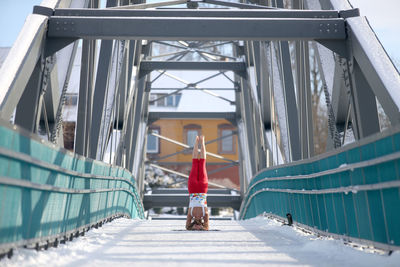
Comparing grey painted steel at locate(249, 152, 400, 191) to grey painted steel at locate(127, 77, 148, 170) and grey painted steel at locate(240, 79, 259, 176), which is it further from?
grey painted steel at locate(127, 77, 148, 170)

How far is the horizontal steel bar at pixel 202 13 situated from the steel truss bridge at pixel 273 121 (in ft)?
0.05

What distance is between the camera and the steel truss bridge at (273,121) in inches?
177

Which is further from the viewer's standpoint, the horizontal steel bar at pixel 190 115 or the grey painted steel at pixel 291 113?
the horizontal steel bar at pixel 190 115

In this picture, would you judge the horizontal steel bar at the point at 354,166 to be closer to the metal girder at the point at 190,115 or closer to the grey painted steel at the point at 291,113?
the grey painted steel at the point at 291,113

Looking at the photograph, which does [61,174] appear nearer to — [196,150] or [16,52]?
[16,52]

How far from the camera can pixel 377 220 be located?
4.59 metres

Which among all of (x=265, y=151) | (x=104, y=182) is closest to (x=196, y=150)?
(x=104, y=182)

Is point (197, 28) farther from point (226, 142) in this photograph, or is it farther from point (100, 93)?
point (226, 142)

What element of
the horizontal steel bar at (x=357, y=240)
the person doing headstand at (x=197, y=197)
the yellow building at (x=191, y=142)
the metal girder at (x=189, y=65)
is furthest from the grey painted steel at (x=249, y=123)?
the yellow building at (x=191, y=142)

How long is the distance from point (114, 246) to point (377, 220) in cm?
286

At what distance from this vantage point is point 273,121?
13578 mm

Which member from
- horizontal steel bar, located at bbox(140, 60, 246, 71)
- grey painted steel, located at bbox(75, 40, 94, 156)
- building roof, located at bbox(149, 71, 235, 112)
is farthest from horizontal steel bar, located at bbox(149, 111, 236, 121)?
grey painted steel, located at bbox(75, 40, 94, 156)

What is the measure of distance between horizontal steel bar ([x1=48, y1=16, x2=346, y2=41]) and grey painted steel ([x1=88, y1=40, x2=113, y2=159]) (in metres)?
3.27

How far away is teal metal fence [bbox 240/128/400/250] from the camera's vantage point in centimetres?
425
